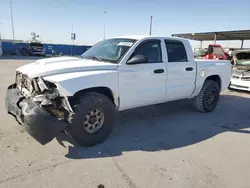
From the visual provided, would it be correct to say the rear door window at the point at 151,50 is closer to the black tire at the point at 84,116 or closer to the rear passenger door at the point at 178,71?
the rear passenger door at the point at 178,71

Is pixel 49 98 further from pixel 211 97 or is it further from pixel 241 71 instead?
pixel 241 71

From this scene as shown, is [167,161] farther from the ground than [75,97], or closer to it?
closer to it

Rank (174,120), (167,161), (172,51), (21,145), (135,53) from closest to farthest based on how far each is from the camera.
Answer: (167,161), (21,145), (135,53), (172,51), (174,120)

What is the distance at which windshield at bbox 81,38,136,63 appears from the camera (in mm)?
4105

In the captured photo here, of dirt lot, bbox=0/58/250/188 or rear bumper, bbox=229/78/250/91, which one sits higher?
rear bumper, bbox=229/78/250/91

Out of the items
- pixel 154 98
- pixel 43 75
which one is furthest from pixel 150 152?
pixel 43 75

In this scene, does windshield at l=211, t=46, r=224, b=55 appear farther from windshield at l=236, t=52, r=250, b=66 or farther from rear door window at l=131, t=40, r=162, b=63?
rear door window at l=131, t=40, r=162, b=63

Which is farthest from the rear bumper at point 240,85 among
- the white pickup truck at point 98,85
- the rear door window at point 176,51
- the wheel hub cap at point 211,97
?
the rear door window at point 176,51

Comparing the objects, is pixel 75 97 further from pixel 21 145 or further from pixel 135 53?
pixel 135 53

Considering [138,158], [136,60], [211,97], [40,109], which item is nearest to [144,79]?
[136,60]

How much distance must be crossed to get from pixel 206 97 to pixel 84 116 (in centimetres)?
366

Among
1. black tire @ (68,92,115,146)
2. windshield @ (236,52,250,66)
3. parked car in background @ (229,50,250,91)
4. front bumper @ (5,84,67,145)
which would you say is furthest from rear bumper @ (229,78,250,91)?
front bumper @ (5,84,67,145)

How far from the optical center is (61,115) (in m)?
3.38

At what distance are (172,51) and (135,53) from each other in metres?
1.12
